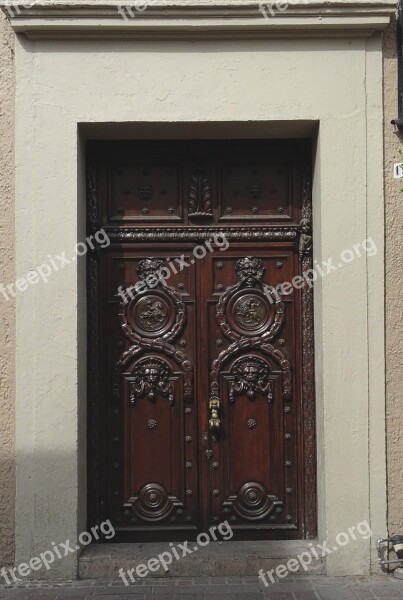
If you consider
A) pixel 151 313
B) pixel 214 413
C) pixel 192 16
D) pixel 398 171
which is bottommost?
pixel 214 413

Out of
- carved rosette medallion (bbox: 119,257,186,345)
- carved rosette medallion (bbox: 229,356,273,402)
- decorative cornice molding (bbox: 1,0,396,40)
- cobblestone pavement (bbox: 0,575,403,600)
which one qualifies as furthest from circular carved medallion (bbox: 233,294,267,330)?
decorative cornice molding (bbox: 1,0,396,40)

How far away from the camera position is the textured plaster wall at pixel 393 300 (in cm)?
541

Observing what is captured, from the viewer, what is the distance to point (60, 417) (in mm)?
5359

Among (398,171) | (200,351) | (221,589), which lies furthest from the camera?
(200,351)

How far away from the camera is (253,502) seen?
572cm

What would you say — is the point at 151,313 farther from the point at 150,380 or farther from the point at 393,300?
the point at 393,300

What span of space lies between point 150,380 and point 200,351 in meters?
0.43

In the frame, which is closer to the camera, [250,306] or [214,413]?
[214,413]

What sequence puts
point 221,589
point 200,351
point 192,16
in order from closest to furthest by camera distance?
point 221,589, point 192,16, point 200,351

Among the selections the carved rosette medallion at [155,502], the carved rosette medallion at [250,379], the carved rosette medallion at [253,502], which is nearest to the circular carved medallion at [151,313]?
the carved rosette medallion at [250,379]

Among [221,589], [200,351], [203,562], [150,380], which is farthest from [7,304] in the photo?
[221,589]

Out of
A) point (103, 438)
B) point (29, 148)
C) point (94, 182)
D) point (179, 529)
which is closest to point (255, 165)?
point (94, 182)

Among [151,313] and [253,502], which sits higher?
[151,313]

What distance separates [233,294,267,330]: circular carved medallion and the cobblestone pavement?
181cm
